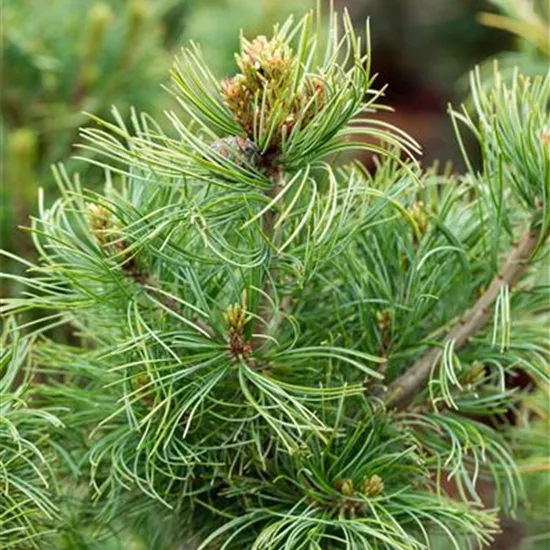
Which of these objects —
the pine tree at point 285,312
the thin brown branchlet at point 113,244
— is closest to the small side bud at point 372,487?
the pine tree at point 285,312

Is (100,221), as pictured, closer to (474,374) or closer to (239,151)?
(239,151)

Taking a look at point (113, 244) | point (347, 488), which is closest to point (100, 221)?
point (113, 244)

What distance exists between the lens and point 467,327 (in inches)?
19.2

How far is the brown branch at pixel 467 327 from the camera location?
0.48m

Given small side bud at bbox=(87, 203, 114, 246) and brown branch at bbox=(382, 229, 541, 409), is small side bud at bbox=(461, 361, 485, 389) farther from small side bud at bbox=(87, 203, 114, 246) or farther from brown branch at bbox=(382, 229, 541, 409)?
small side bud at bbox=(87, 203, 114, 246)

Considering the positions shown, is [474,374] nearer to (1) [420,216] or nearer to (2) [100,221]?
(1) [420,216]

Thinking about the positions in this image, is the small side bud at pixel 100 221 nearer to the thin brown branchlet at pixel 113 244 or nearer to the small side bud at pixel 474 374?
the thin brown branchlet at pixel 113 244

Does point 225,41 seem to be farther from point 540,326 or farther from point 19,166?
point 540,326

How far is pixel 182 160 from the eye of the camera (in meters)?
0.42

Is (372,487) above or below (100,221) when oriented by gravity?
below

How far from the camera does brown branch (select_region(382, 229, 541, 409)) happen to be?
48cm

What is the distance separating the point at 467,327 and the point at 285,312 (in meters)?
0.08

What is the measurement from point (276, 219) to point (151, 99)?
0.49m

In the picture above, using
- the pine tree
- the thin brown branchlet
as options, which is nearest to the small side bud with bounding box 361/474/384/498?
the pine tree
